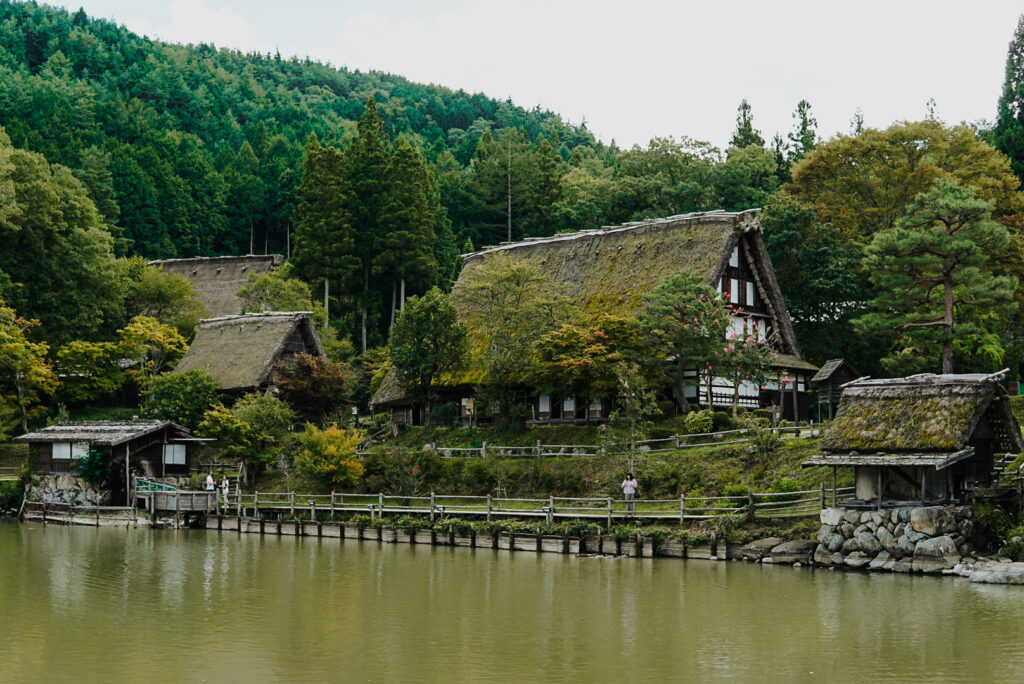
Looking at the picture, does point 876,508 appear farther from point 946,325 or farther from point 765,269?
point 765,269

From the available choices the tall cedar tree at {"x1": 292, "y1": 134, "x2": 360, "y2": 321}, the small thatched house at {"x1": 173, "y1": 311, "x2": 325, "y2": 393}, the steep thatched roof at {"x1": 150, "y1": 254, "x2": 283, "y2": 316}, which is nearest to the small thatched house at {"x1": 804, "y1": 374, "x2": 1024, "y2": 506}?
the small thatched house at {"x1": 173, "y1": 311, "x2": 325, "y2": 393}

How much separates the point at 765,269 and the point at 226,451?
23550 millimetres

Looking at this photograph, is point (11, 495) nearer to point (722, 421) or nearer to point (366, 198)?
point (366, 198)

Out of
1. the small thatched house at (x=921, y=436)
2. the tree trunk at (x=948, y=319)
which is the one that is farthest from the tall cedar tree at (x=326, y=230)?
the small thatched house at (x=921, y=436)

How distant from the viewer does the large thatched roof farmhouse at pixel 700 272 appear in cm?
4453

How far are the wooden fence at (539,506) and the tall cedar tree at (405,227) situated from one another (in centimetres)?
2169

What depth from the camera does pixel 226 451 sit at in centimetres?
4566

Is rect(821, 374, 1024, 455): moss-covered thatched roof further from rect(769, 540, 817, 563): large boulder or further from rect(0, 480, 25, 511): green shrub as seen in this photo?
rect(0, 480, 25, 511): green shrub

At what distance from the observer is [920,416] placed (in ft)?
94.6

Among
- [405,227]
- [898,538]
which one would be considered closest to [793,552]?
[898,538]

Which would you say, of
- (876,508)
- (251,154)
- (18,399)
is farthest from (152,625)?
(251,154)

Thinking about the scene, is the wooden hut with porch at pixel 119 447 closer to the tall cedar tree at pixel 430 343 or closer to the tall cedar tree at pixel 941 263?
the tall cedar tree at pixel 430 343

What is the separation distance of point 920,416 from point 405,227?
128 ft

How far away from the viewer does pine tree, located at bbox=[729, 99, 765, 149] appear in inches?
3206
